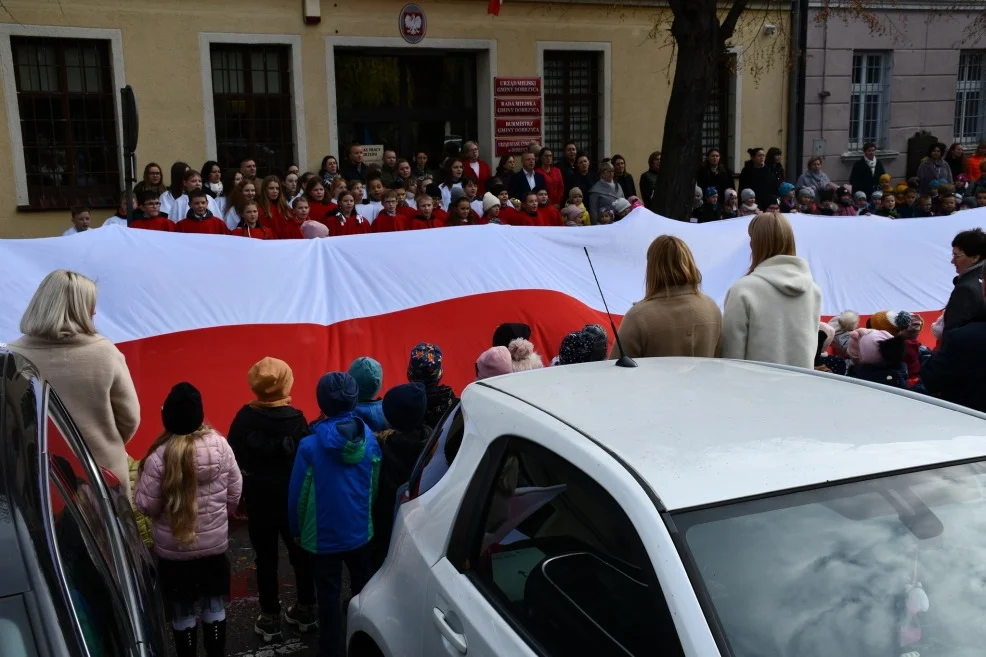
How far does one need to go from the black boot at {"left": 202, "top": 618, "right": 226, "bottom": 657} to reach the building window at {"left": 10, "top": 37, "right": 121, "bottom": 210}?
10.6 meters

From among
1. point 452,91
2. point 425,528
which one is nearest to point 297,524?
point 425,528

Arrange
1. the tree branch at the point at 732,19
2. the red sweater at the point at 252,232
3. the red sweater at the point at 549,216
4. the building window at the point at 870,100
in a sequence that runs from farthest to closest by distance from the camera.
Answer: the building window at the point at 870,100
the tree branch at the point at 732,19
the red sweater at the point at 549,216
the red sweater at the point at 252,232

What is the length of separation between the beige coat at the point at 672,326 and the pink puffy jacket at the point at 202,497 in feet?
Answer: 6.18

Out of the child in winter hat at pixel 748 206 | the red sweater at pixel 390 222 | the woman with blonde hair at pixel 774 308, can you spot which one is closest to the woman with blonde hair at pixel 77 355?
the woman with blonde hair at pixel 774 308

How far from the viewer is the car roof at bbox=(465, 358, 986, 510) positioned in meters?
2.25

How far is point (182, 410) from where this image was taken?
400 cm

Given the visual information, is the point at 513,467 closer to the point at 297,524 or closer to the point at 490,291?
the point at 297,524

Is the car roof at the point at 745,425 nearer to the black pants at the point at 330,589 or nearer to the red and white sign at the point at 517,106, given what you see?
the black pants at the point at 330,589

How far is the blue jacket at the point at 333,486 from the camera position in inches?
163

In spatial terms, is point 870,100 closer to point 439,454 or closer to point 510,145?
point 510,145

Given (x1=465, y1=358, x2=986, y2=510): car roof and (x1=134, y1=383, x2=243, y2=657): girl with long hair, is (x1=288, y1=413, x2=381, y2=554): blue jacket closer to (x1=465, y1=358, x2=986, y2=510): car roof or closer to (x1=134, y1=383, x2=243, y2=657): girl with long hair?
(x1=134, y1=383, x2=243, y2=657): girl with long hair

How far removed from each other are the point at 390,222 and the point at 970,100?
54.4 ft

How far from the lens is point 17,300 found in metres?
6.45

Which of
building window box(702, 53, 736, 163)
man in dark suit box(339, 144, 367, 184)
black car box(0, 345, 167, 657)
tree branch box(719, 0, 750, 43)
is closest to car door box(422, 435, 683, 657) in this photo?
black car box(0, 345, 167, 657)
